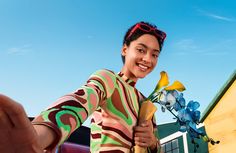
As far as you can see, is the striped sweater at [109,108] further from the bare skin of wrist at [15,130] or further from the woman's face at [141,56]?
the bare skin of wrist at [15,130]

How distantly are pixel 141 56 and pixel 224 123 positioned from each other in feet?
20.3

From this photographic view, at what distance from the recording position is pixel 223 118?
7562mm

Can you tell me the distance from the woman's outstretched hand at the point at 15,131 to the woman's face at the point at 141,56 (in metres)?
1.18

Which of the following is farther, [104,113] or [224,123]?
[224,123]

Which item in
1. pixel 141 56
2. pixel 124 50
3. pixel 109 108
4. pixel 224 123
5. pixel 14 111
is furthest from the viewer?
pixel 224 123

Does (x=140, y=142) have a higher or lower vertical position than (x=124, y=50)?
lower

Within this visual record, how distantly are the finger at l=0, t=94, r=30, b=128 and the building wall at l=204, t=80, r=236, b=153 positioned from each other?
7045mm

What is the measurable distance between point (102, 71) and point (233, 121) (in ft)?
21.0

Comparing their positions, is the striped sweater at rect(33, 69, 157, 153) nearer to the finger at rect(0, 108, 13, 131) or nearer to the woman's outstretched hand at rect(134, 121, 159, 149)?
the woman's outstretched hand at rect(134, 121, 159, 149)

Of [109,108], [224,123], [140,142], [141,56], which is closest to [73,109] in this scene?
[109,108]

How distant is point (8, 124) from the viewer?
693 millimetres

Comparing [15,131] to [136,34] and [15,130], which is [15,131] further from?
[136,34]

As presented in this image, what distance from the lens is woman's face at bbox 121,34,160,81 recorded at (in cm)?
187

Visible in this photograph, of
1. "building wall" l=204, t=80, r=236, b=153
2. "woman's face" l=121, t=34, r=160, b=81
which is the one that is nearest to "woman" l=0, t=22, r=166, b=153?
"woman's face" l=121, t=34, r=160, b=81
